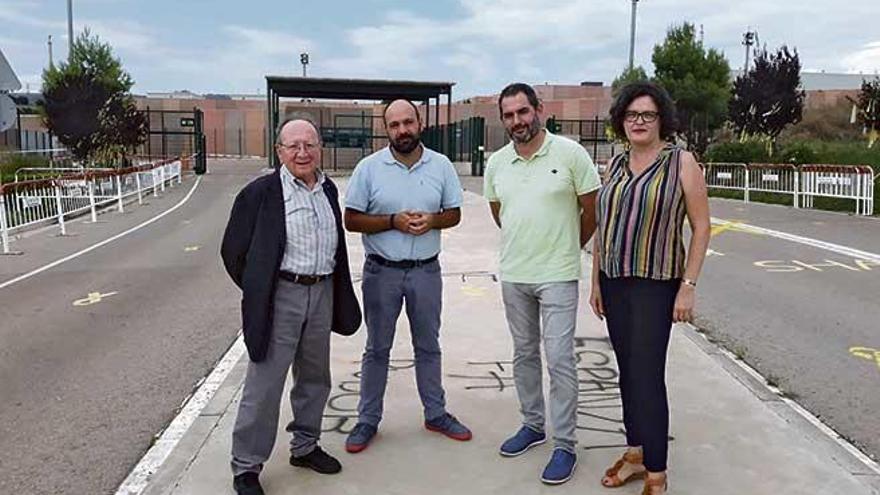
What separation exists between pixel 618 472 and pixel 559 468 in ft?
0.90

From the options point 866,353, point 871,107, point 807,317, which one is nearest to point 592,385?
point 866,353

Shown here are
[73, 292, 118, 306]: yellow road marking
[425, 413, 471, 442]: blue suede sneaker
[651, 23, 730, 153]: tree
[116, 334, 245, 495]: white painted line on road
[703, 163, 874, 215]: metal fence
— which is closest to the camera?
[116, 334, 245, 495]: white painted line on road

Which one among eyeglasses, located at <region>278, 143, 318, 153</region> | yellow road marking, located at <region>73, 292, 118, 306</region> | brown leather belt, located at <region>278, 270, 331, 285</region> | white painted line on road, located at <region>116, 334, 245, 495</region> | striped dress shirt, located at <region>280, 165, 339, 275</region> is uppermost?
eyeglasses, located at <region>278, 143, 318, 153</region>

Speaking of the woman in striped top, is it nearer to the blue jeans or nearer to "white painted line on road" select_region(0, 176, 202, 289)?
the blue jeans

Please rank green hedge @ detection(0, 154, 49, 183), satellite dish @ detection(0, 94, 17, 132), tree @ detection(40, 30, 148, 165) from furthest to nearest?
tree @ detection(40, 30, 148, 165)
green hedge @ detection(0, 154, 49, 183)
satellite dish @ detection(0, 94, 17, 132)

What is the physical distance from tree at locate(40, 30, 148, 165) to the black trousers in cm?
3319

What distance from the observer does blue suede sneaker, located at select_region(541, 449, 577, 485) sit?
386 cm

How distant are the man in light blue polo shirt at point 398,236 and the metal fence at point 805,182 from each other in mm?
13728

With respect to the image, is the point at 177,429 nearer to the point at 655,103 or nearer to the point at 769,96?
the point at 655,103

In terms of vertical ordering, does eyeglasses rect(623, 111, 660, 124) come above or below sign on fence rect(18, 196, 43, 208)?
above

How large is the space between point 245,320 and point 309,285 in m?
0.33

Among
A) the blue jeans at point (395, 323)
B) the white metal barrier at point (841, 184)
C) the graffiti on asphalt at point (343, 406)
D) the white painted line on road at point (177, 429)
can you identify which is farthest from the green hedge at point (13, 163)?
the blue jeans at point (395, 323)

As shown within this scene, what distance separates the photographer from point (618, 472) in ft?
12.7

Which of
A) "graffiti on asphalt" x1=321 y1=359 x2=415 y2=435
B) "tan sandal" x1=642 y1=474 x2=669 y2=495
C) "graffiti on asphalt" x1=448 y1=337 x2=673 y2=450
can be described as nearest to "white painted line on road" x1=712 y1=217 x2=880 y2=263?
"graffiti on asphalt" x1=448 y1=337 x2=673 y2=450
